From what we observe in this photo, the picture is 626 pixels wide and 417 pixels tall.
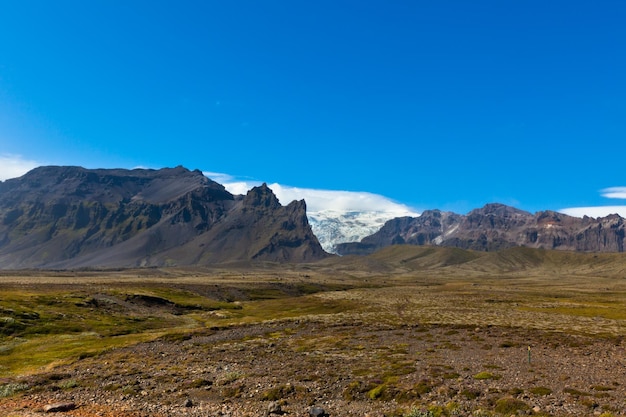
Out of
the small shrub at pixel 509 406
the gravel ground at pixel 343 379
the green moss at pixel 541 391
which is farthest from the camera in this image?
the green moss at pixel 541 391

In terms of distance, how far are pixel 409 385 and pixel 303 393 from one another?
900 centimetres

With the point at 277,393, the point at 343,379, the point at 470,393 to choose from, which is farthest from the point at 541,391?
the point at 277,393

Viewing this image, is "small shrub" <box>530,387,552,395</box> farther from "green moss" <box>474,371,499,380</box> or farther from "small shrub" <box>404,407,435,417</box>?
"small shrub" <box>404,407,435,417</box>

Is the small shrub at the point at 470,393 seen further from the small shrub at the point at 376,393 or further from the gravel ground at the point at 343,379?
the small shrub at the point at 376,393

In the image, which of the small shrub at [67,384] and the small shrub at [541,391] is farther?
the small shrub at [67,384]

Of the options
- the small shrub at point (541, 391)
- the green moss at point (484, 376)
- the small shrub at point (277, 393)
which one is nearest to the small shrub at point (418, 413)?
the small shrub at point (541, 391)

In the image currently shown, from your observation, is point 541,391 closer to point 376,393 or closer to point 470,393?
point 470,393

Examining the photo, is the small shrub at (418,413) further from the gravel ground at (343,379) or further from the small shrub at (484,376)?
the small shrub at (484,376)

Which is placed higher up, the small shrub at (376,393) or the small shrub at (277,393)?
the small shrub at (376,393)

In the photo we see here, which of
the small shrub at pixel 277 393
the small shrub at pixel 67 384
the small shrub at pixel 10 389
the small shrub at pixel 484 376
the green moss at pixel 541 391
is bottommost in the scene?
the small shrub at pixel 67 384

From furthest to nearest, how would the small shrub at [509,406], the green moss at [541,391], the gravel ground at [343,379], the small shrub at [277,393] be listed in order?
1. the small shrub at [277,393]
2. the green moss at [541,391]
3. the gravel ground at [343,379]
4. the small shrub at [509,406]

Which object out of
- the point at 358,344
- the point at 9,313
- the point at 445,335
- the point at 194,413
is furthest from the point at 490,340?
the point at 9,313

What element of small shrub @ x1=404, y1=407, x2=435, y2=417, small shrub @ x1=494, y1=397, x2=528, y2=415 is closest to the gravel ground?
small shrub @ x1=494, y1=397, x2=528, y2=415

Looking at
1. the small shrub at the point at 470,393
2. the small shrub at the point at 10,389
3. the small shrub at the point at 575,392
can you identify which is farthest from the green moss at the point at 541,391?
the small shrub at the point at 10,389
